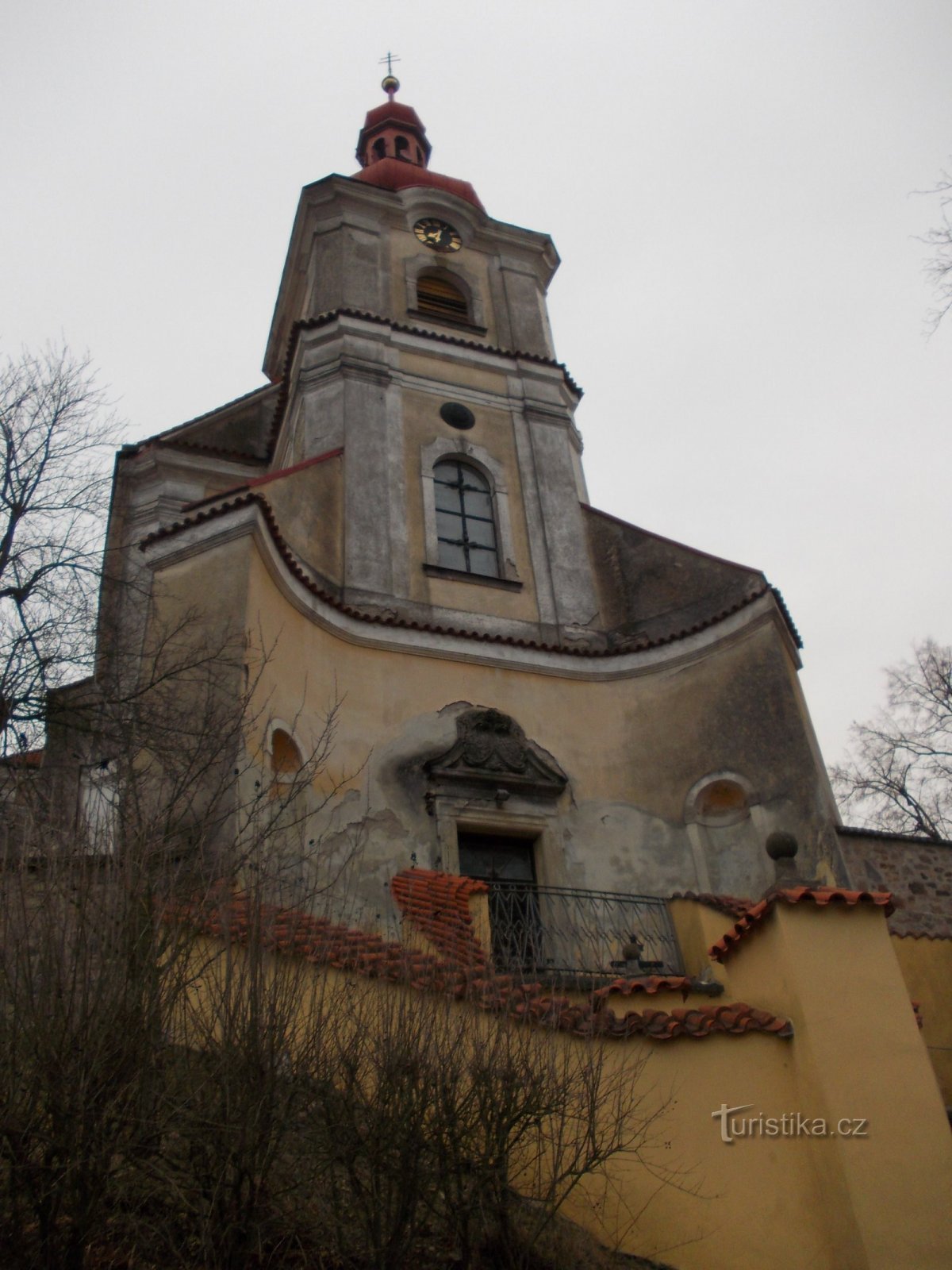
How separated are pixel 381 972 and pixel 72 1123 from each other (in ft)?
7.66

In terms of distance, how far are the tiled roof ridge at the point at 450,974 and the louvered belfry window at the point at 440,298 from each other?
508 inches

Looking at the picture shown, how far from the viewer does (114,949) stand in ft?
17.1

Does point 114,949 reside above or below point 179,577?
below

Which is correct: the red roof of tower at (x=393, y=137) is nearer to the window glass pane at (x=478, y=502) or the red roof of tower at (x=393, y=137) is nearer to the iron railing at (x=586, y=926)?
the window glass pane at (x=478, y=502)

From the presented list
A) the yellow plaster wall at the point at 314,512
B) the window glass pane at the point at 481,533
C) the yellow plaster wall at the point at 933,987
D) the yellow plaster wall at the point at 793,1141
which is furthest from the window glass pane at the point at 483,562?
the yellow plaster wall at the point at 793,1141

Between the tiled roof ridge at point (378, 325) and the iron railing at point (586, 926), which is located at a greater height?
the tiled roof ridge at point (378, 325)

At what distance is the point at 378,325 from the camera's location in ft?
57.4

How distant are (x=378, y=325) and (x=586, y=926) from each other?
10.2 metres

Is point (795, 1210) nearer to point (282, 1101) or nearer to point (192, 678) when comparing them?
point (282, 1101)

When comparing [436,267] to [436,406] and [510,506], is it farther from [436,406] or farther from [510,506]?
[510,506]

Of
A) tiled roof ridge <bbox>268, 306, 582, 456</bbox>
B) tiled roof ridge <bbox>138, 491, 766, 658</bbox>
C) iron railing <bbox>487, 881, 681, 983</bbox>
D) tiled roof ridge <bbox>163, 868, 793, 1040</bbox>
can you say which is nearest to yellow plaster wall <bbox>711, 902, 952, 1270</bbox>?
tiled roof ridge <bbox>163, 868, 793, 1040</bbox>

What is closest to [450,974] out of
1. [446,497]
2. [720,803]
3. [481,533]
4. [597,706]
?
[720,803]

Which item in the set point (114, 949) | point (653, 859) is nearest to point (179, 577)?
point (653, 859)

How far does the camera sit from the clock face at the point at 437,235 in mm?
19875
